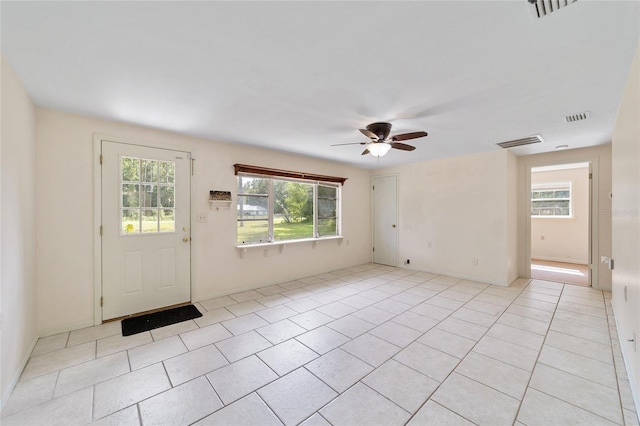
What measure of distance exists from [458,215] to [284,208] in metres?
3.33

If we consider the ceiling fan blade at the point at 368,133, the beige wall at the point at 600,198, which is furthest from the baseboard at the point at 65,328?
the beige wall at the point at 600,198

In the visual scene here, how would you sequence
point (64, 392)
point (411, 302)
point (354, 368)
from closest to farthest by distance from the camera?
point (64, 392) < point (354, 368) < point (411, 302)

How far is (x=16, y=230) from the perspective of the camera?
2.13m

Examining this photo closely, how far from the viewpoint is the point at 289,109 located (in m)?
2.72

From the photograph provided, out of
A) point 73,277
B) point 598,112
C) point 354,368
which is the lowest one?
point 354,368

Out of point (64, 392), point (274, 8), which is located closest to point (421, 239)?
point (274, 8)

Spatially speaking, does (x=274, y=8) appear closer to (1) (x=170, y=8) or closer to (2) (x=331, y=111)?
(1) (x=170, y=8)

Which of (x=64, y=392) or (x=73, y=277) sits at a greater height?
(x=73, y=277)

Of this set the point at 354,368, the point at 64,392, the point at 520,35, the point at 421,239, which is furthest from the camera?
the point at 421,239

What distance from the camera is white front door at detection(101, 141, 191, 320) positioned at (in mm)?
3119

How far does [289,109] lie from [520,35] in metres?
1.91

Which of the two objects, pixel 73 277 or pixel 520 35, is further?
pixel 73 277

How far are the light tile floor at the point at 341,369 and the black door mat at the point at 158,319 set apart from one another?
11cm

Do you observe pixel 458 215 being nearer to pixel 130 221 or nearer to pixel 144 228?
pixel 144 228
